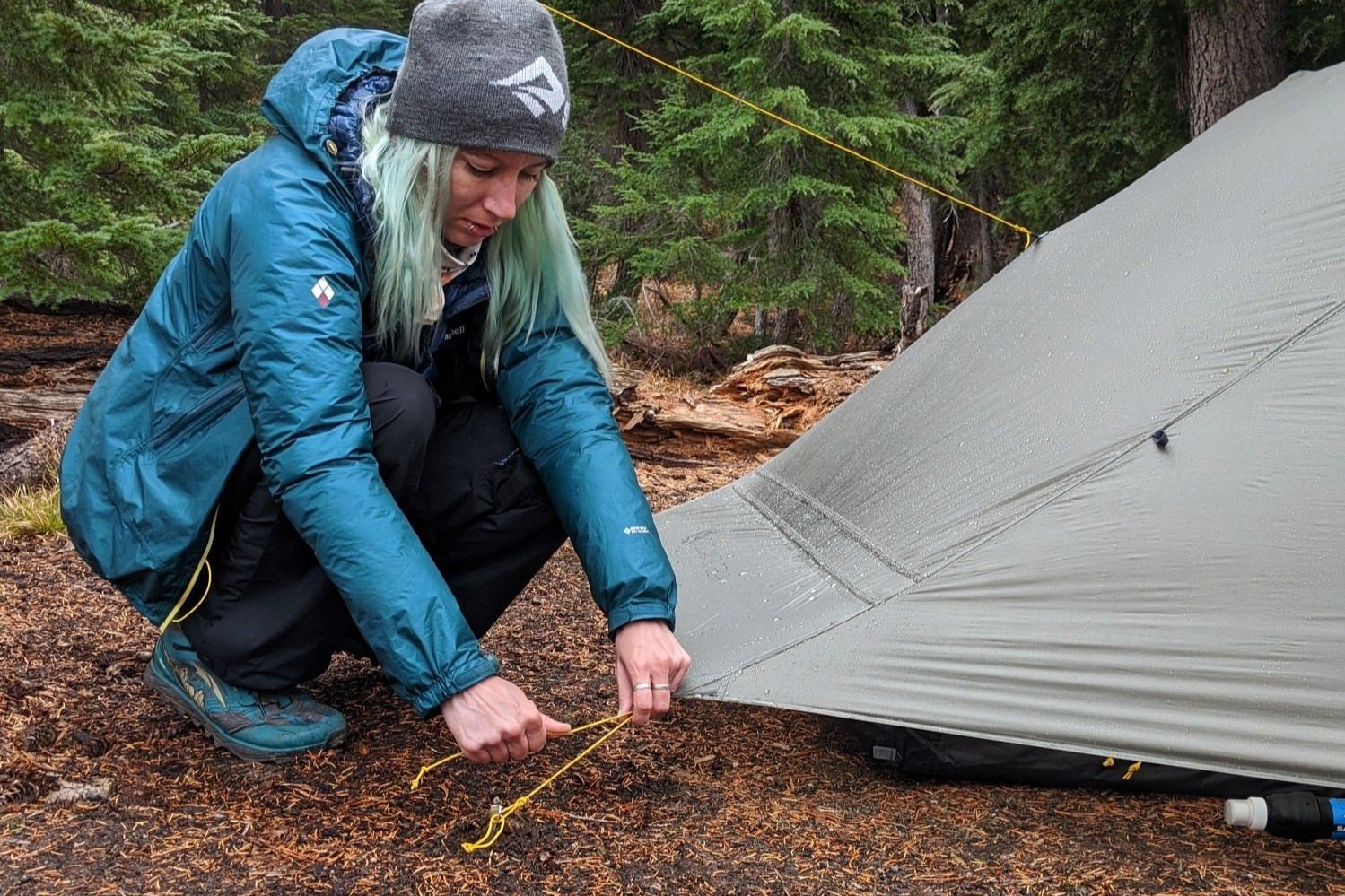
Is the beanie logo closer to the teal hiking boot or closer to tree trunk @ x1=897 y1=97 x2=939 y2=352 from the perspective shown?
the teal hiking boot

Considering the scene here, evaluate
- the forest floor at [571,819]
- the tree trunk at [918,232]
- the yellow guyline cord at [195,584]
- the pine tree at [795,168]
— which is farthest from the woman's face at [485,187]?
the tree trunk at [918,232]

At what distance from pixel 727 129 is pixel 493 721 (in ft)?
19.6

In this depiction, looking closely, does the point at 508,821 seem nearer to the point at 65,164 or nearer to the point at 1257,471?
the point at 1257,471

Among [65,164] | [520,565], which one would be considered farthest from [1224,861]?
[65,164]

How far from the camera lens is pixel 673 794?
2209 mm

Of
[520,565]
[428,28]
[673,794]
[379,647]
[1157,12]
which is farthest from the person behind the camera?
[1157,12]

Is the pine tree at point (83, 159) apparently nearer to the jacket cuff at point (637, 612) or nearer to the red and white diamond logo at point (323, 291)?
the red and white diamond logo at point (323, 291)

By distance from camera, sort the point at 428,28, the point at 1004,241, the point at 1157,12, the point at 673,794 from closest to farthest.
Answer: the point at 428,28 → the point at 673,794 → the point at 1157,12 → the point at 1004,241

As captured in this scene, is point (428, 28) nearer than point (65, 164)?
Yes

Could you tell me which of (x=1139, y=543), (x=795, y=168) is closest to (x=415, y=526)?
(x=1139, y=543)

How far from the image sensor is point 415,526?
2316 millimetres

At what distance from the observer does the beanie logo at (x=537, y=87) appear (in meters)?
1.96

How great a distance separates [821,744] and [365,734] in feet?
3.04

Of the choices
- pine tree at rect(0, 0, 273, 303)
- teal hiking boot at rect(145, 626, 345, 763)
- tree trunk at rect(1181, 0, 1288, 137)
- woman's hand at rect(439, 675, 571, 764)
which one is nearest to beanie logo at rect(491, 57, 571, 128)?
woman's hand at rect(439, 675, 571, 764)
